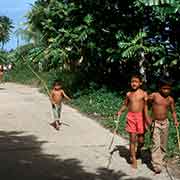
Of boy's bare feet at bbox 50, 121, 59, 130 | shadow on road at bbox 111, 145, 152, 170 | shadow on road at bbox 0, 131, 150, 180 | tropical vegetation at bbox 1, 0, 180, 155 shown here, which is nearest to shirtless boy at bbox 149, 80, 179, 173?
shadow on road at bbox 111, 145, 152, 170

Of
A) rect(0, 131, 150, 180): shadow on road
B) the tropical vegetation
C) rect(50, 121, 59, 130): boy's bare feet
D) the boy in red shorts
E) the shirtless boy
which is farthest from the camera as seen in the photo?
the tropical vegetation

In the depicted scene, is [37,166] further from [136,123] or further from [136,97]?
[136,97]

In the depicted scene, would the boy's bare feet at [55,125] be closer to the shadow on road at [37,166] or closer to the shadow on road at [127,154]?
the shadow on road at [37,166]

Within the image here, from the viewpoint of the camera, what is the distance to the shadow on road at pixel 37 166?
30.8 ft

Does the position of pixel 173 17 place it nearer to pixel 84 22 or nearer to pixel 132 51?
pixel 132 51

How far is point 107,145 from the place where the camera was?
12156 mm

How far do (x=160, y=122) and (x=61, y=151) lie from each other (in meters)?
2.42

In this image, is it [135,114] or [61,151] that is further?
[61,151]

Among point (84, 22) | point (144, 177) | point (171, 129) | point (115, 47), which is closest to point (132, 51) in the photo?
point (115, 47)

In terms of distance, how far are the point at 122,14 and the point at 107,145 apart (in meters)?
7.71

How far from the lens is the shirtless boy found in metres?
9.80

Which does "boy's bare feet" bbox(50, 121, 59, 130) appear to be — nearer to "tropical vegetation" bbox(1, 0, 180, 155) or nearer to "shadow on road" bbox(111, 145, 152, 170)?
"tropical vegetation" bbox(1, 0, 180, 155)

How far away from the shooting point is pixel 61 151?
11.6 meters

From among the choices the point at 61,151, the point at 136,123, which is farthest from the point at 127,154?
the point at 61,151
